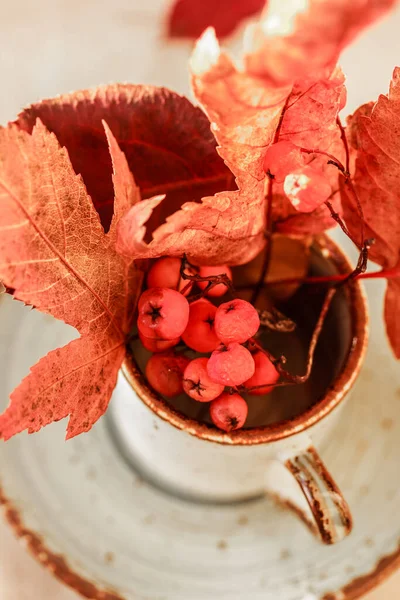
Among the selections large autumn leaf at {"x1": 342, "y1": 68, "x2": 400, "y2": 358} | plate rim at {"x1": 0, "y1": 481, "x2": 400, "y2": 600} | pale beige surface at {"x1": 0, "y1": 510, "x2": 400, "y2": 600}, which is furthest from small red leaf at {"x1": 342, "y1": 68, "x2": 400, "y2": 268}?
pale beige surface at {"x1": 0, "y1": 510, "x2": 400, "y2": 600}

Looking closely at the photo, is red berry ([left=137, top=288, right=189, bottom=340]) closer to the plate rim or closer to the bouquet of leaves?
the bouquet of leaves

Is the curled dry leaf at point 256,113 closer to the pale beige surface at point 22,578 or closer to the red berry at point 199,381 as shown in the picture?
the red berry at point 199,381

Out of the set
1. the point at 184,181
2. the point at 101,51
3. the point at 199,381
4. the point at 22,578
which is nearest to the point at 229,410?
the point at 199,381

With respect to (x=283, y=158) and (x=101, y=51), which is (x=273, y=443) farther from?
(x=101, y=51)

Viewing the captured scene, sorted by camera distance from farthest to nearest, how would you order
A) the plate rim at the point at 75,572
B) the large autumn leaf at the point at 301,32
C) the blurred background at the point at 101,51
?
the blurred background at the point at 101,51
the plate rim at the point at 75,572
the large autumn leaf at the point at 301,32

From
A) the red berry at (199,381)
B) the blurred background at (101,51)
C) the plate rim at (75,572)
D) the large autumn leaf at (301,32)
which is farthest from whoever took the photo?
the blurred background at (101,51)

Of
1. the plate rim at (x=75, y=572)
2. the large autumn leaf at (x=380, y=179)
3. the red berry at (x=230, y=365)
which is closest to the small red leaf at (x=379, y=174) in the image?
the large autumn leaf at (x=380, y=179)
